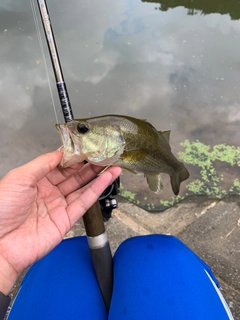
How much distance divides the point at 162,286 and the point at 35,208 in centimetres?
72

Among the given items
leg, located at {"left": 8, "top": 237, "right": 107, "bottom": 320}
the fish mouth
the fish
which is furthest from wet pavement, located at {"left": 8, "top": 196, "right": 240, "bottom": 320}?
the fish mouth

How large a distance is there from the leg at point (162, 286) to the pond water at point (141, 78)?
1091 millimetres

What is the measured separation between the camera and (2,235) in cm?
130

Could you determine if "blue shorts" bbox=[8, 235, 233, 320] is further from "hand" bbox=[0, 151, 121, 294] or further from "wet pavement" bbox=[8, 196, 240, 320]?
"wet pavement" bbox=[8, 196, 240, 320]

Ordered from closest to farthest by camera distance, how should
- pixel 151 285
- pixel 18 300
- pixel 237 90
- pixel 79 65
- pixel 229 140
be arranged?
pixel 151 285 → pixel 18 300 → pixel 229 140 → pixel 237 90 → pixel 79 65

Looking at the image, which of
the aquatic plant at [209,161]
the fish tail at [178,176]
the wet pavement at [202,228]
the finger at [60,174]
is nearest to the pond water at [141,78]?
the aquatic plant at [209,161]

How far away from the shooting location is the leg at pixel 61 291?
1.39m

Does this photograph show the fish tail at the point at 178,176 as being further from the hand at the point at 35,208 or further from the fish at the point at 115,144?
the hand at the point at 35,208

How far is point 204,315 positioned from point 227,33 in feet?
14.9

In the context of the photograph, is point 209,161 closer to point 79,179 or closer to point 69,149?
point 79,179

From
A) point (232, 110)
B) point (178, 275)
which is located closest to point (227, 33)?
point (232, 110)

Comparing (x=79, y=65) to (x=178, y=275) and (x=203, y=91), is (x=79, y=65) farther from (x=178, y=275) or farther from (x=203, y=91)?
(x=178, y=275)

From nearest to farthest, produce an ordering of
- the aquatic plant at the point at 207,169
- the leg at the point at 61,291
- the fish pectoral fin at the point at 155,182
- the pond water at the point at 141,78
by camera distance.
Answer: the leg at the point at 61,291, the fish pectoral fin at the point at 155,182, the aquatic plant at the point at 207,169, the pond water at the point at 141,78

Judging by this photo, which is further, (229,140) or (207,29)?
(207,29)
